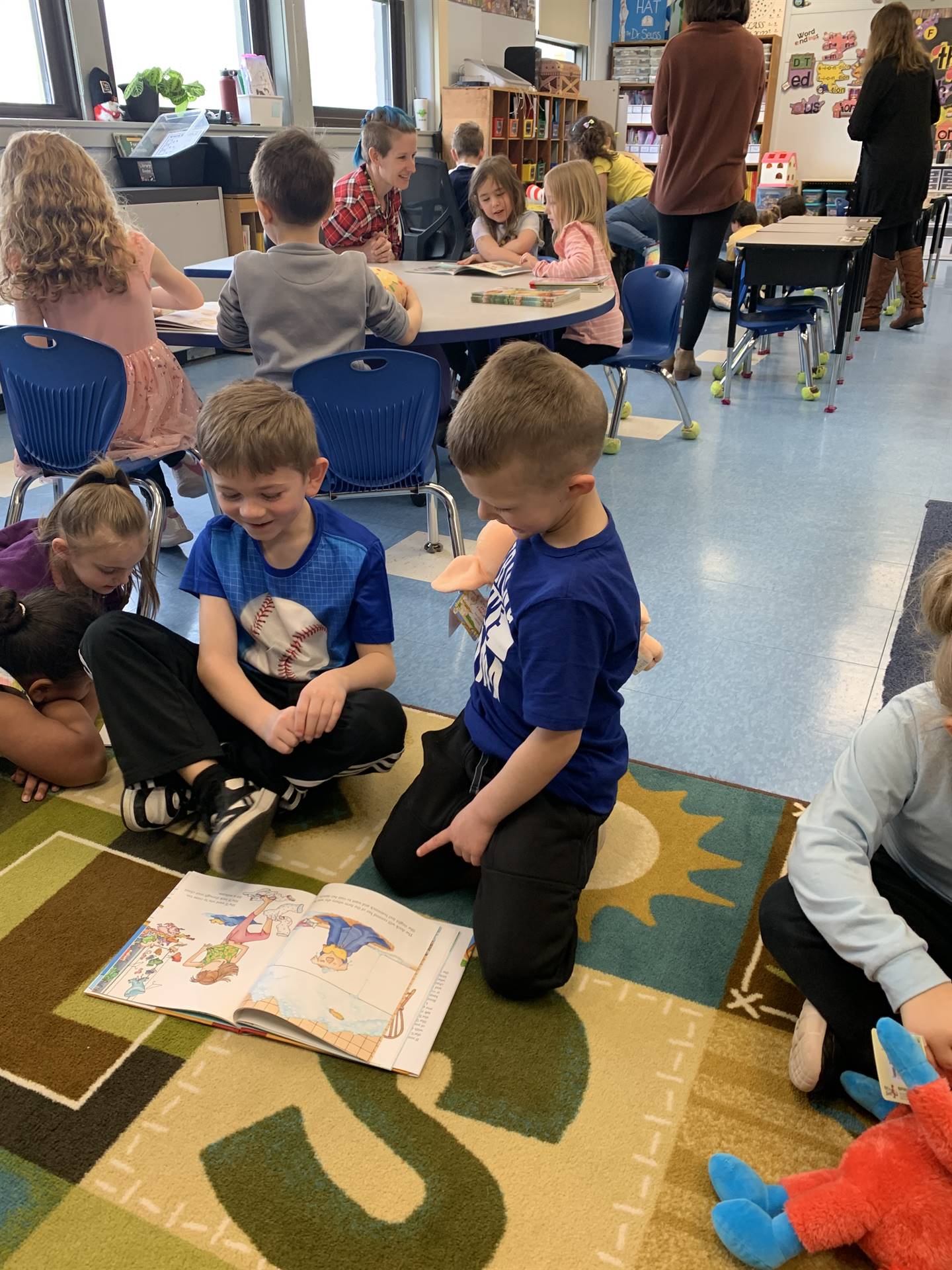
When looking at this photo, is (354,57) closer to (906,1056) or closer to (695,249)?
(695,249)

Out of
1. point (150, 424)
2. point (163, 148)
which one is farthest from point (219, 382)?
point (150, 424)

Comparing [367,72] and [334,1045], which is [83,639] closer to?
[334,1045]

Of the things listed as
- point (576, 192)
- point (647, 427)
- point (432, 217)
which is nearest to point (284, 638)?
point (576, 192)

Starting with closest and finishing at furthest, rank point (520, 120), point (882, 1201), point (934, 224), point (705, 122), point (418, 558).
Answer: point (882, 1201), point (418, 558), point (705, 122), point (934, 224), point (520, 120)

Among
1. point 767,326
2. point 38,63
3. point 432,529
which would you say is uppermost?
point 38,63

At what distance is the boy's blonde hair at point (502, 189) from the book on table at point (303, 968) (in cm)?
312

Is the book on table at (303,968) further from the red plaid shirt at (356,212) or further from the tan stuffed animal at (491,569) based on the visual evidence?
the red plaid shirt at (356,212)

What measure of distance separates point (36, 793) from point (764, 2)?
31.9 feet

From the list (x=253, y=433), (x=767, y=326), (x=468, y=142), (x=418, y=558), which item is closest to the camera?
(x=253, y=433)

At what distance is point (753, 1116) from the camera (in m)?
1.05

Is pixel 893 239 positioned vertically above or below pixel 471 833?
above

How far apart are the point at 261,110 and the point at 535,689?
5.26 meters

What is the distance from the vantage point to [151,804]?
1434mm

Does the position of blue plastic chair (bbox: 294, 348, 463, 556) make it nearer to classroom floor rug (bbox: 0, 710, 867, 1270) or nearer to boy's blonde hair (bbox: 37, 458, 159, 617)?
boy's blonde hair (bbox: 37, 458, 159, 617)
